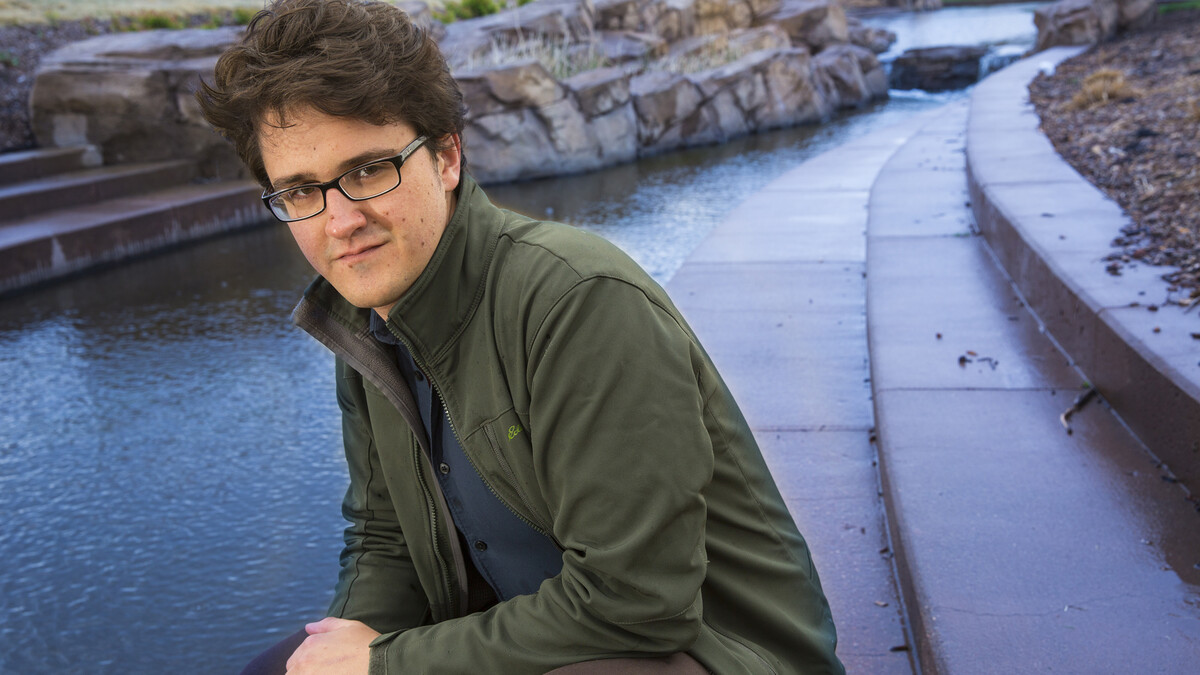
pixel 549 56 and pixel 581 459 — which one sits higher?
pixel 549 56

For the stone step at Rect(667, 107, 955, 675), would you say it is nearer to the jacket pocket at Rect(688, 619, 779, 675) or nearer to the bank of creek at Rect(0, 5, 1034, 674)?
the jacket pocket at Rect(688, 619, 779, 675)

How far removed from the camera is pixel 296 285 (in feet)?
22.8

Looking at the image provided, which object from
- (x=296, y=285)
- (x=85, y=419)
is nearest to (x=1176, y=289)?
(x=85, y=419)

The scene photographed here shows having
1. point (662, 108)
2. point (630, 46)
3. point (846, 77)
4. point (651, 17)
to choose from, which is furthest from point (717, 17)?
point (662, 108)

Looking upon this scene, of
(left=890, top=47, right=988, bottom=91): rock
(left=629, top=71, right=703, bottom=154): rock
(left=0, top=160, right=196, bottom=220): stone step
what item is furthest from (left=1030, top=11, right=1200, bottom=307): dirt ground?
(left=0, top=160, right=196, bottom=220): stone step

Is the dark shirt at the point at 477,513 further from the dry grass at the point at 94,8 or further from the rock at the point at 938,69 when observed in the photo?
the rock at the point at 938,69

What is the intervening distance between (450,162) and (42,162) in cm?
885

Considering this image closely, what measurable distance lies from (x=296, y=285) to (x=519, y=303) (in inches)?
228

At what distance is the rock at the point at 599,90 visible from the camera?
11.9 meters

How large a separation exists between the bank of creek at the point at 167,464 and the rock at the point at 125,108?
2689 mm

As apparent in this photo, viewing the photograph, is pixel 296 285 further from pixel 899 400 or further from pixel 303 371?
pixel 899 400

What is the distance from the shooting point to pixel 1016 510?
258 cm

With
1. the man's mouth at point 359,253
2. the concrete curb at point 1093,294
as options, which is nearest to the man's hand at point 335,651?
the man's mouth at point 359,253

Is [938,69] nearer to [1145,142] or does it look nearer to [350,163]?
[1145,142]
